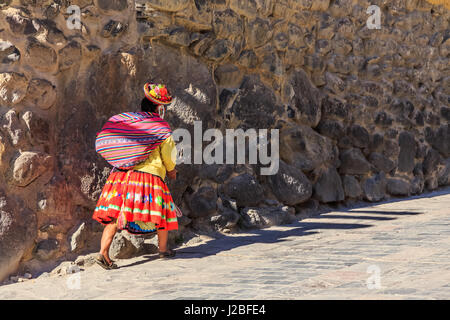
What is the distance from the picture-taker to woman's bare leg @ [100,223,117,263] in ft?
12.4

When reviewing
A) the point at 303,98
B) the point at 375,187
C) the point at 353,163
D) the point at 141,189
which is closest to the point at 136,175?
the point at 141,189

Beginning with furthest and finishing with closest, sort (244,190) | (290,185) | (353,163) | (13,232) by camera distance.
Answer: (353,163) → (290,185) → (244,190) → (13,232)

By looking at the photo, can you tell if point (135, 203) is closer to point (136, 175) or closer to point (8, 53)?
point (136, 175)

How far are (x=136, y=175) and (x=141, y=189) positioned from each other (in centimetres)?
10

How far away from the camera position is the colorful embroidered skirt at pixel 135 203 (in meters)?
3.79

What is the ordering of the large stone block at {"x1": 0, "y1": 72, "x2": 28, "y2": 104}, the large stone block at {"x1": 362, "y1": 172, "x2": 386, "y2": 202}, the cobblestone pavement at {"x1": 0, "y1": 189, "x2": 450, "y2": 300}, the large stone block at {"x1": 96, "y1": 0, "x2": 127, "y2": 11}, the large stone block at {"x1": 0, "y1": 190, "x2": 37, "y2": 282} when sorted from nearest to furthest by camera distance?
the cobblestone pavement at {"x1": 0, "y1": 189, "x2": 450, "y2": 300}
the large stone block at {"x1": 0, "y1": 190, "x2": 37, "y2": 282}
the large stone block at {"x1": 0, "y1": 72, "x2": 28, "y2": 104}
the large stone block at {"x1": 96, "y1": 0, "x2": 127, "y2": 11}
the large stone block at {"x1": 362, "y1": 172, "x2": 386, "y2": 202}

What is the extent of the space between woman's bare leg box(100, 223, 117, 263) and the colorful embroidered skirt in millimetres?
54

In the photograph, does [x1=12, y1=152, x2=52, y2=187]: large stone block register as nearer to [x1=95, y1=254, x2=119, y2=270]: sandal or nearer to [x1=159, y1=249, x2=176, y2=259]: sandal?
[x1=95, y1=254, x2=119, y2=270]: sandal

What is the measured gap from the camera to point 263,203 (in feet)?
17.5

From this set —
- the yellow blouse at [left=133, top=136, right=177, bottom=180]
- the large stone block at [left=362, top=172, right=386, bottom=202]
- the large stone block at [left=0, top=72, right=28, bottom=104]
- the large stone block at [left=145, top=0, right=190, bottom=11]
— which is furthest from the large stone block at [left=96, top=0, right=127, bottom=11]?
the large stone block at [left=362, top=172, right=386, bottom=202]

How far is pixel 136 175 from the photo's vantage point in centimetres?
388

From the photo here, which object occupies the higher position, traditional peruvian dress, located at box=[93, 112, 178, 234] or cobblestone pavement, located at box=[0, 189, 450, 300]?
traditional peruvian dress, located at box=[93, 112, 178, 234]

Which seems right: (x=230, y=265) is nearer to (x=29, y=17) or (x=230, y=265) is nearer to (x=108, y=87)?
(x=108, y=87)
